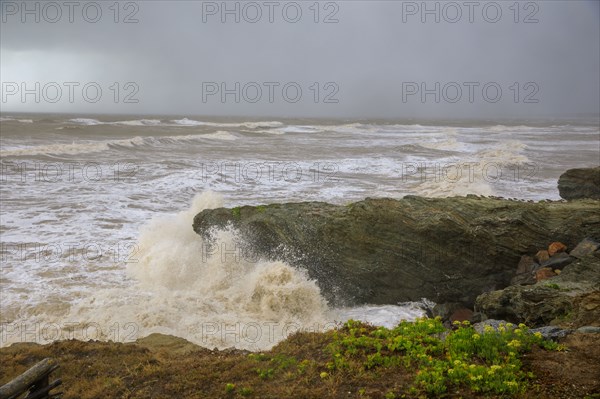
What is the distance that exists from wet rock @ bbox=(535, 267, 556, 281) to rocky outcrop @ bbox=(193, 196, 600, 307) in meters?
0.92

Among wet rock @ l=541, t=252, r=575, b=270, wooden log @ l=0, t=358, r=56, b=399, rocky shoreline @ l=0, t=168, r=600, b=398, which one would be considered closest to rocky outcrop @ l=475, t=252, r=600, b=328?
rocky shoreline @ l=0, t=168, r=600, b=398

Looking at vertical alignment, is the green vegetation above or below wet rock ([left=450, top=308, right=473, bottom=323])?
above

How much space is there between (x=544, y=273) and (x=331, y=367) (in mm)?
5579

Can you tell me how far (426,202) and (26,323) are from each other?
881 centimetres

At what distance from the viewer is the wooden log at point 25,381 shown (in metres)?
4.94

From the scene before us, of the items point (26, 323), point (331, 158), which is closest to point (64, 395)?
point (26, 323)

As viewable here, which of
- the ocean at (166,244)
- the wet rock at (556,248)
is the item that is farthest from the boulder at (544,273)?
the ocean at (166,244)

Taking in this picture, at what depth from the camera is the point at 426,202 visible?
38.1 ft

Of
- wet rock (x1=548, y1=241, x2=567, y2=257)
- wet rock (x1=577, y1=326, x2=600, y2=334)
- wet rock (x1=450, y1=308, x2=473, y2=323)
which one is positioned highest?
wet rock (x1=548, y1=241, x2=567, y2=257)

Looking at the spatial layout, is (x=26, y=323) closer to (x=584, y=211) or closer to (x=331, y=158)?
(x=584, y=211)

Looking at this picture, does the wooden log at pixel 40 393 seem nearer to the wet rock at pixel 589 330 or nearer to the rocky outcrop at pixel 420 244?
the rocky outcrop at pixel 420 244

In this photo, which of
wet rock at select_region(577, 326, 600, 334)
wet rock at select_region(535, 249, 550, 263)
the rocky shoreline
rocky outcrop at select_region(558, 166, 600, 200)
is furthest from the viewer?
rocky outcrop at select_region(558, 166, 600, 200)

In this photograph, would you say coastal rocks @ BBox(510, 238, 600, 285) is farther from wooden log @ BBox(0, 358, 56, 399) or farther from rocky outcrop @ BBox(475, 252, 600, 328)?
wooden log @ BBox(0, 358, 56, 399)

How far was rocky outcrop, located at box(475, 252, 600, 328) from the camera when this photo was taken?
6.89m
